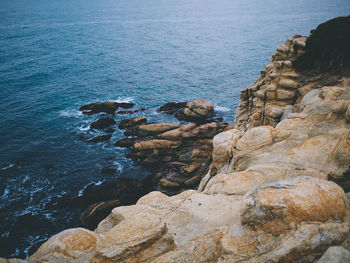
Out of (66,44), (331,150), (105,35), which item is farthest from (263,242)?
(105,35)

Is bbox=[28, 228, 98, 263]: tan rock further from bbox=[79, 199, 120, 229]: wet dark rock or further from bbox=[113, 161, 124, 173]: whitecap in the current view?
bbox=[113, 161, 124, 173]: whitecap

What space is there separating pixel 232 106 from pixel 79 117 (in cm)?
3145

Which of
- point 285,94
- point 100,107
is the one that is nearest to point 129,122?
point 100,107

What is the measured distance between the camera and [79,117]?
44.7 m

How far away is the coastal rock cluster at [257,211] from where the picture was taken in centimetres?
655

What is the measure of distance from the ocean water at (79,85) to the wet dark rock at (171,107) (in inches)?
78.4

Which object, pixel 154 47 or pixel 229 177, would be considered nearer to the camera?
pixel 229 177

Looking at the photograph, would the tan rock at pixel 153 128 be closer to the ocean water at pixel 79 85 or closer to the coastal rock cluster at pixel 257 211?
the ocean water at pixel 79 85

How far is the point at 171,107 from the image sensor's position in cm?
4772

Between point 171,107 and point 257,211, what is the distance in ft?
136

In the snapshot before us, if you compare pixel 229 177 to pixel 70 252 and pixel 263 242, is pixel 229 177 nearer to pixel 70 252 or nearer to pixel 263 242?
pixel 263 242

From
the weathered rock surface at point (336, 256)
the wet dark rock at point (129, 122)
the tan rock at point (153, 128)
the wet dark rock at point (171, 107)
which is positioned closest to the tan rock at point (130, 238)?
the weathered rock surface at point (336, 256)

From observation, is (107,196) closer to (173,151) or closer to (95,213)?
(95,213)

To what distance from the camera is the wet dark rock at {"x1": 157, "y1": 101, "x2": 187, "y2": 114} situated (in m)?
46.6
